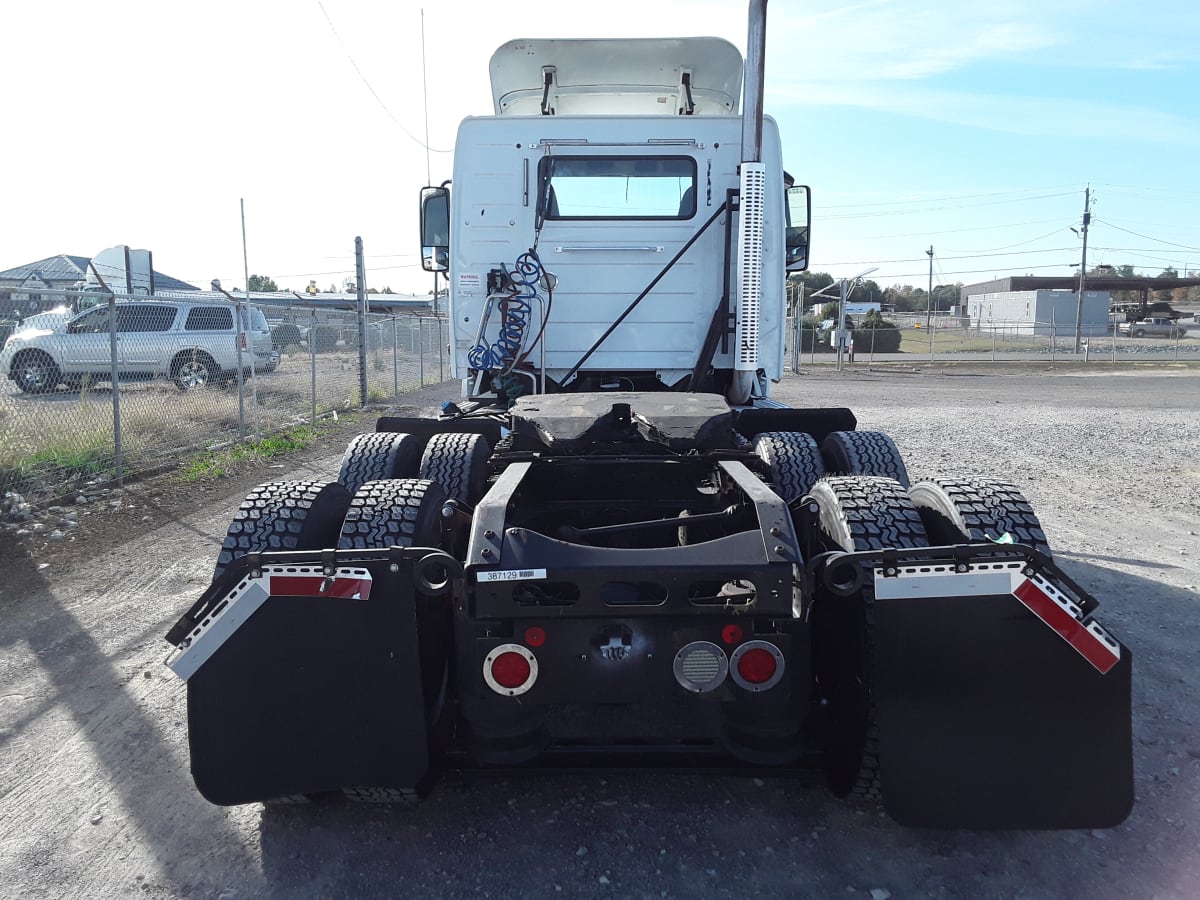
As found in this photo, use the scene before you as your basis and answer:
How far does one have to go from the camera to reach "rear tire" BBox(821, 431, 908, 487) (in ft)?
14.3

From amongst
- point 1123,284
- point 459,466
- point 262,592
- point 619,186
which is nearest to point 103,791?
point 262,592

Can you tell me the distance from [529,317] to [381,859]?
357cm

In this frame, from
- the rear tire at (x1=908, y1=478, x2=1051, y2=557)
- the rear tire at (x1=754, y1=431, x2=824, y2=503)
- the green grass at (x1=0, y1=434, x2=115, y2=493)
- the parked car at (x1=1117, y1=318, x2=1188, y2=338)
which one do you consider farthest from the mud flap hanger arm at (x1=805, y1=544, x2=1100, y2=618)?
the parked car at (x1=1117, y1=318, x2=1188, y2=338)

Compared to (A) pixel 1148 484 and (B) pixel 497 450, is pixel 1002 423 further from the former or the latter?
(B) pixel 497 450

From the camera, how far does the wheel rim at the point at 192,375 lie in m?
12.8

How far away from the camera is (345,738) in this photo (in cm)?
274

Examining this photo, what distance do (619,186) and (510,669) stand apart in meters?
3.86

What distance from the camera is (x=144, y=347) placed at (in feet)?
45.9

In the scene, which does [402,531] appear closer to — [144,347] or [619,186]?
[619,186]

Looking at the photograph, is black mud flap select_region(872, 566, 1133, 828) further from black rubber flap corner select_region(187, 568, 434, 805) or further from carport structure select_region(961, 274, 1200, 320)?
carport structure select_region(961, 274, 1200, 320)

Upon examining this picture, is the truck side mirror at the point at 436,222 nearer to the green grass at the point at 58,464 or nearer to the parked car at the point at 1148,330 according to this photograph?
the green grass at the point at 58,464

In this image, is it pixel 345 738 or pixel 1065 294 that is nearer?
pixel 345 738

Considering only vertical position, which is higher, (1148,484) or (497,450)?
(497,450)

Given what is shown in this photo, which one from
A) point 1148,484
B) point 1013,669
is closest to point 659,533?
point 1013,669
